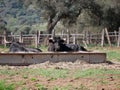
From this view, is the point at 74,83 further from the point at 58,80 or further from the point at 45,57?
the point at 45,57

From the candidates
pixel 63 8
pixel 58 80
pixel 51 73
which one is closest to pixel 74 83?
pixel 58 80

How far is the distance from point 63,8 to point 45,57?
28028 mm

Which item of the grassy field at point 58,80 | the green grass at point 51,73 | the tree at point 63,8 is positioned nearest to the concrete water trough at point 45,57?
the grassy field at point 58,80

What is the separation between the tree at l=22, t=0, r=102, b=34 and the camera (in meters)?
43.5

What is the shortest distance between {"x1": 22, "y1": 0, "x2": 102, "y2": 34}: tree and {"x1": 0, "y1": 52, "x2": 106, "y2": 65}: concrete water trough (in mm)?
27288

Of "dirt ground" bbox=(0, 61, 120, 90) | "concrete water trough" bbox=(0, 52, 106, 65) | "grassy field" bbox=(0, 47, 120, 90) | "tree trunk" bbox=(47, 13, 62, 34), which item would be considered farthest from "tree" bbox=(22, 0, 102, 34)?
"dirt ground" bbox=(0, 61, 120, 90)

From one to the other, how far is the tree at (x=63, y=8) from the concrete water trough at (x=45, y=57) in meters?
27.3

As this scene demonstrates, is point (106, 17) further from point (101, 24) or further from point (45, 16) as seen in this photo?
point (45, 16)

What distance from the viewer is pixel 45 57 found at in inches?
616

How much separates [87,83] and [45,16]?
1506 inches

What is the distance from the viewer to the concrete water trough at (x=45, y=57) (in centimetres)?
1542

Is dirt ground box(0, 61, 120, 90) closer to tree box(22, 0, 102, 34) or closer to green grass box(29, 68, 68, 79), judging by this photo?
green grass box(29, 68, 68, 79)

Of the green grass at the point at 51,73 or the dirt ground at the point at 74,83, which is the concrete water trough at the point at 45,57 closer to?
the green grass at the point at 51,73

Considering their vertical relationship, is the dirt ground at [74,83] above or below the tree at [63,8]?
below
